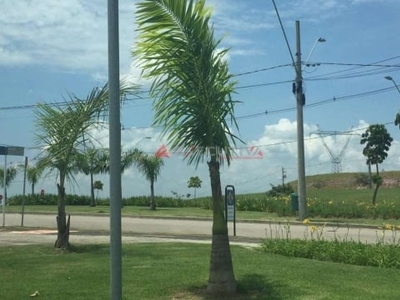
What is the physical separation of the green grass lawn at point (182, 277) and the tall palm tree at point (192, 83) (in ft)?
2.83

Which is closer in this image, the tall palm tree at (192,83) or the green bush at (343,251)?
the tall palm tree at (192,83)

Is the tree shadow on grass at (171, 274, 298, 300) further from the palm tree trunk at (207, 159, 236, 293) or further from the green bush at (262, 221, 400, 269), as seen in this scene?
the green bush at (262, 221, 400, 269)

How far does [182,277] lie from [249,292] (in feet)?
5.03

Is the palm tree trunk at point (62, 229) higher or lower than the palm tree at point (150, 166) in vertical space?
lower

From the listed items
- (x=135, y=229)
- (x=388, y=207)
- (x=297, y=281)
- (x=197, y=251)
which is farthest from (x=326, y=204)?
(x=297, y=281)

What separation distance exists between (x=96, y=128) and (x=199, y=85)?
6.22 m

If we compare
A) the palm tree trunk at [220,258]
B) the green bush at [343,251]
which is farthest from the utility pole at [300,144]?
the palm tree trunk at [220,258]

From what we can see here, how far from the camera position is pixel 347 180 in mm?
102250

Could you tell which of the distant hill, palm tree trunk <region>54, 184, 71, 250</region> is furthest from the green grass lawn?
the distant hill

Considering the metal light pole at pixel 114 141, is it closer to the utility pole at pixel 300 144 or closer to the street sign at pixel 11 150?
the street sign at pixel 11 150

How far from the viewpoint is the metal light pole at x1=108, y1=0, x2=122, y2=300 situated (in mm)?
4824

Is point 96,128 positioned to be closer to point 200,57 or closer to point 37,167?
point 37,167

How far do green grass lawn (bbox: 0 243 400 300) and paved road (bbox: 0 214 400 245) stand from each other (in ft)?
18.3

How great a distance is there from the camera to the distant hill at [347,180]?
95806 millimetres
